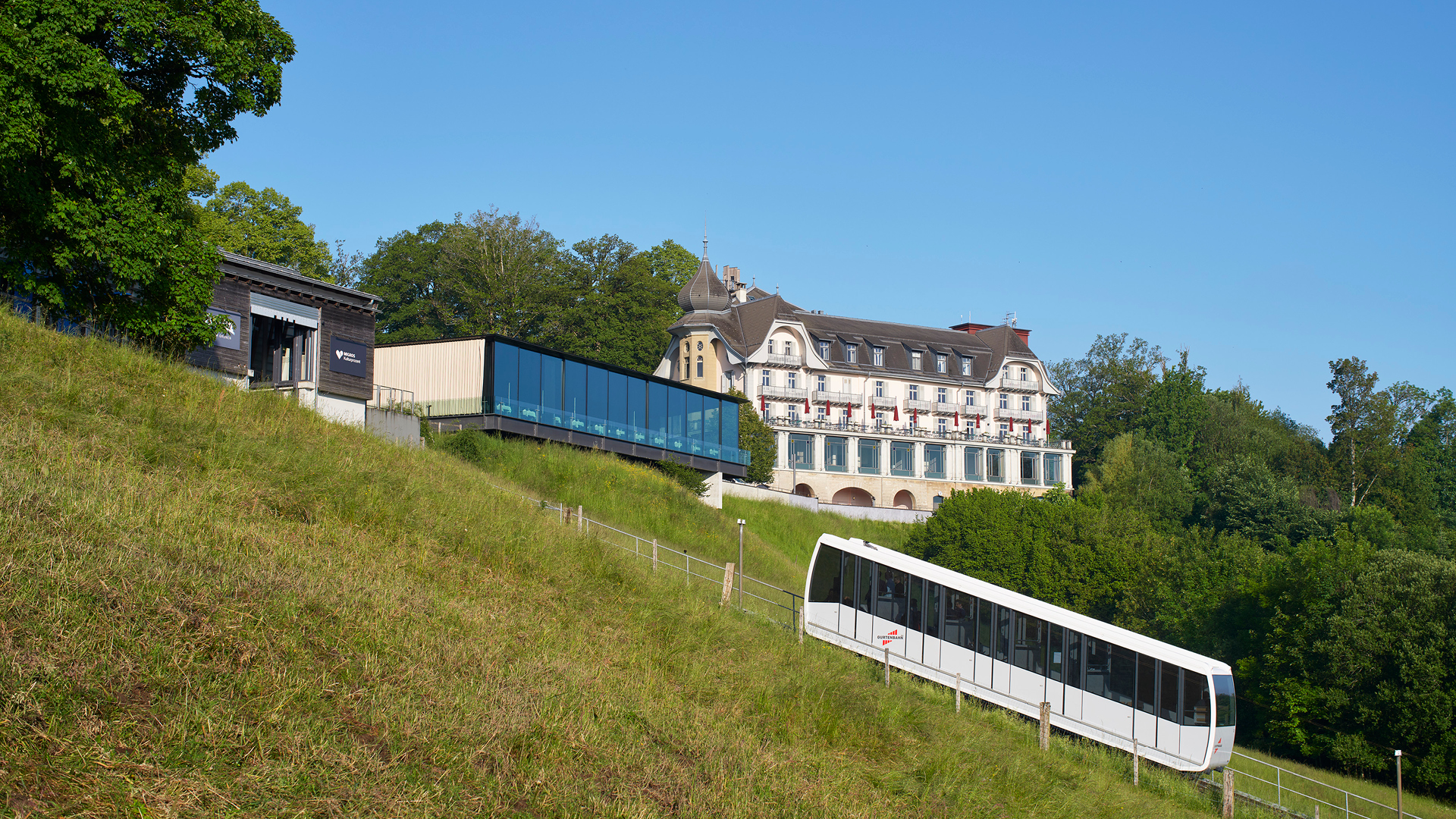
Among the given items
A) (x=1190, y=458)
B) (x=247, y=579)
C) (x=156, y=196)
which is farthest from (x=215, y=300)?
(x=1190, y=458)

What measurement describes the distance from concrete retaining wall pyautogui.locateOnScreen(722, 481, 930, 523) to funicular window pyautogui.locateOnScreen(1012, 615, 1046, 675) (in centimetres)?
2926

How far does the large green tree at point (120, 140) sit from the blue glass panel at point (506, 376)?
44.6 feet

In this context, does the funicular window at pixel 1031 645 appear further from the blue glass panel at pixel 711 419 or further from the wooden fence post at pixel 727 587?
the blue glass panel at pixel 711 419

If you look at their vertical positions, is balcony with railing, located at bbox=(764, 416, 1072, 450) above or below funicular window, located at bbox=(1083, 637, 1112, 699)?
above

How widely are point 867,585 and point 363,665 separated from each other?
14790mm

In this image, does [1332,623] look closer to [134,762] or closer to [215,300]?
[215,300]

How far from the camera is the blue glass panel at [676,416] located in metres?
46.0

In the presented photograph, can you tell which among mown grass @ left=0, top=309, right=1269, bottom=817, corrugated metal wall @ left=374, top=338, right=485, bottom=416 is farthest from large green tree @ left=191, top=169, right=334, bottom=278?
mown grass @ left=0, top=309, right=1269, bottom=817

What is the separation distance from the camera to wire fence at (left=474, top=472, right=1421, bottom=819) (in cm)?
2311

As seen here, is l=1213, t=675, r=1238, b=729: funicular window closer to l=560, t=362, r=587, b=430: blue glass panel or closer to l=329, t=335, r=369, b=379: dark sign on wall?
l=560, t=362, r=587, b=430: blue glass panel

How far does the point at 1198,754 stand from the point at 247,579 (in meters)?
17.6

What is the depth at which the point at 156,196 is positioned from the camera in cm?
2377

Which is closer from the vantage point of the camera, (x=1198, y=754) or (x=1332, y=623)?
(x=1198, y=754)

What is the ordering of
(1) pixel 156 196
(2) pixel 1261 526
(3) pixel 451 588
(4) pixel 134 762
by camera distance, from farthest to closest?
(2) pixel 1261 526 → (1) pixel 156 196 → (3) pixel 451 588 → (4) pixel 134 762
